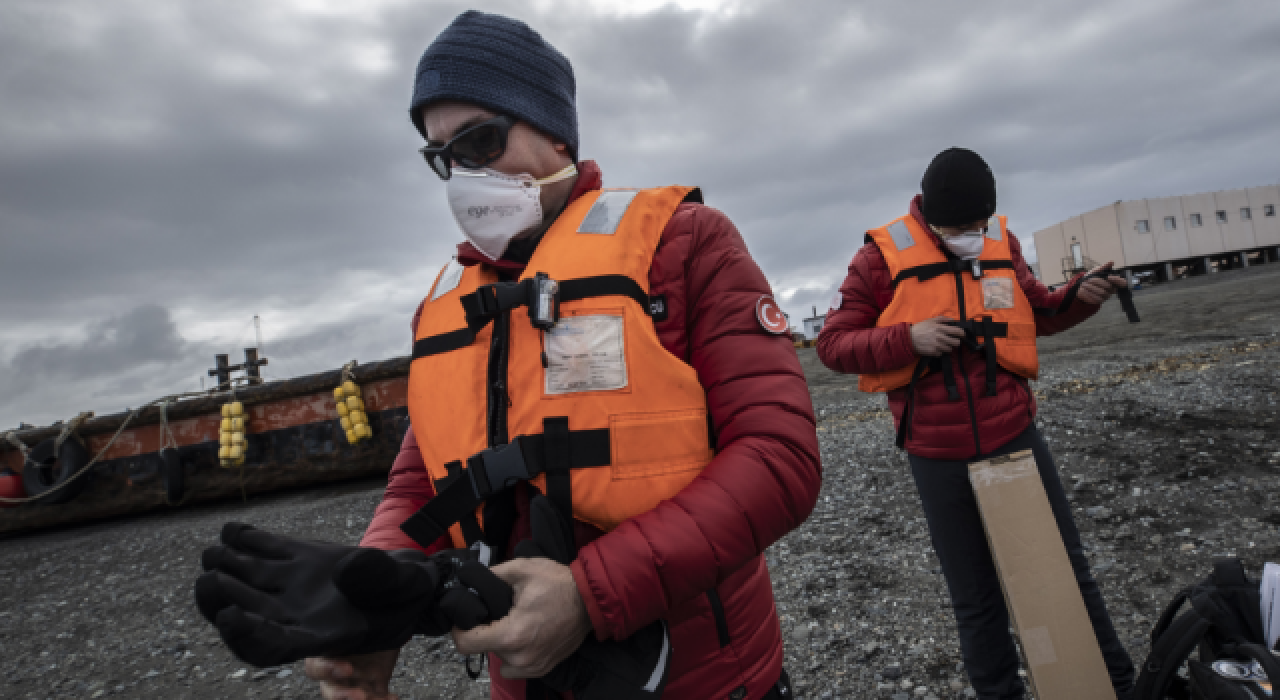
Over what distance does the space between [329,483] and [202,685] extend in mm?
8048

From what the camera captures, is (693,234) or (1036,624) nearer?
(693,234)

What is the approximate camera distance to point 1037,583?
275 centimetres

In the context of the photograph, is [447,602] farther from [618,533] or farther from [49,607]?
[49,607]

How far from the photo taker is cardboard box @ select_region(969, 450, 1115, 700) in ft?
8.76

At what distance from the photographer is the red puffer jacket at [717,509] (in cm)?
126

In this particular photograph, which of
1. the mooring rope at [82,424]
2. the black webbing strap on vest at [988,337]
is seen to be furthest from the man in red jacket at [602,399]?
the mooring rope at [82,424]

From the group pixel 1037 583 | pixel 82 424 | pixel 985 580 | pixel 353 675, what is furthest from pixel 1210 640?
pixel 82 424

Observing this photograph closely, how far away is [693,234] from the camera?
5.42 feet

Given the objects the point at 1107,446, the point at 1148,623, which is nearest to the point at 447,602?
the point at 1148,623

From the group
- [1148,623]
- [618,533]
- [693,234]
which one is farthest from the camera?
[1148,623]

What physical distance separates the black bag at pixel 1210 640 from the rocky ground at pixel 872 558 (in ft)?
5.09

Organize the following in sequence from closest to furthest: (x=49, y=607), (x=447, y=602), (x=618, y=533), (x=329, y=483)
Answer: (x=447, y=602)
(x=618, y=533)
(x=49, y=607)
(x=329, y=483)

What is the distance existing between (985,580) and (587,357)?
2555mm

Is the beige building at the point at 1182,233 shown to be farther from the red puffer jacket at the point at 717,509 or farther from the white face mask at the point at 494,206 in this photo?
the white face mask at the point at 494,206
